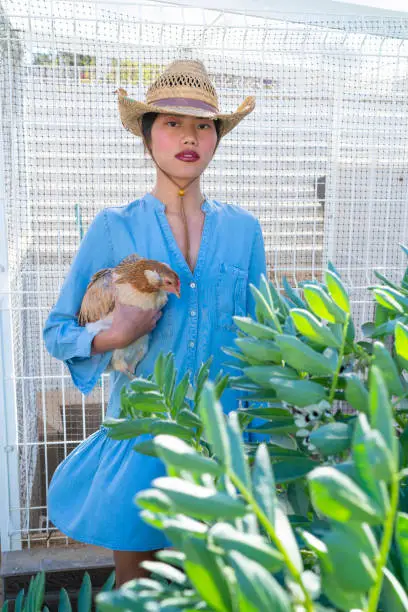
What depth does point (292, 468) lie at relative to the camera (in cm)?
53

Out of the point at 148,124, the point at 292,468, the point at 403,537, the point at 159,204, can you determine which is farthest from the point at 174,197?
the point at 403,537

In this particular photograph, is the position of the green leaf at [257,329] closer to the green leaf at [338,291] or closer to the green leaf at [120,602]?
the green leaf at [338,291]

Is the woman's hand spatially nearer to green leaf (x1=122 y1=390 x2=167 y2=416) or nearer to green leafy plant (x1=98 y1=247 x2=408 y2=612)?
green leaf (x1=122 y1=390 x2=167 y2=416)

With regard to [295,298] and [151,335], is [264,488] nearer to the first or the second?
[295,298]

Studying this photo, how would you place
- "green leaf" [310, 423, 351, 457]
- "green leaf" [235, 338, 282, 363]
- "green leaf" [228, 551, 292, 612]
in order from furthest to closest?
"green leaf" [235, 338, 282, 363]
"green leaf" [310, 423, 351, 457]
"green leaf" [228, 551, 292, 612]

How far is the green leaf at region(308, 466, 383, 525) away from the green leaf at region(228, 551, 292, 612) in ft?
0.15

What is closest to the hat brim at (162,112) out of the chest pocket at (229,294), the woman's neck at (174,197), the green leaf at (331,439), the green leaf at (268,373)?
the woman's neck at (174,197)

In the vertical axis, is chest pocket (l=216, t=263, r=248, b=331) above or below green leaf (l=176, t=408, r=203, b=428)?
above

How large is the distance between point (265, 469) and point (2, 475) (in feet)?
6.50

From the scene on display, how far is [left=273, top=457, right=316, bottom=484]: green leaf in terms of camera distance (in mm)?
518

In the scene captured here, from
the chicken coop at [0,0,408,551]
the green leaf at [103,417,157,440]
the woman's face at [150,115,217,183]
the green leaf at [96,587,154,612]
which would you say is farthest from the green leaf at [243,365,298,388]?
the chicken coop at [0,0,408,551]

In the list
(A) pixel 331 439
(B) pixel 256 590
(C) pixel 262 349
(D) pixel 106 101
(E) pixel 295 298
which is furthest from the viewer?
(D) pixel 106 101

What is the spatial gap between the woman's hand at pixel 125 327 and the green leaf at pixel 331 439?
2.79 feet

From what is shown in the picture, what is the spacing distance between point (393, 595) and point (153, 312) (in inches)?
37.8
